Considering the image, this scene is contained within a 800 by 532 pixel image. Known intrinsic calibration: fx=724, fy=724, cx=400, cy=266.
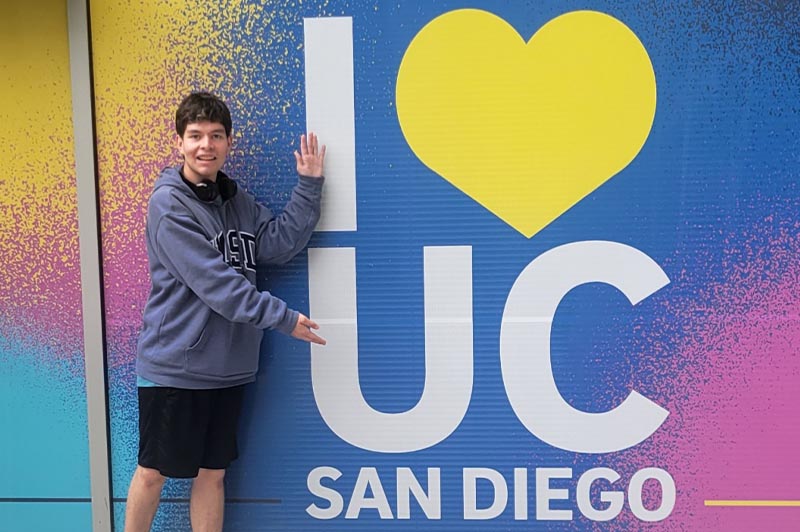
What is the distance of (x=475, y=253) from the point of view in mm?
2039

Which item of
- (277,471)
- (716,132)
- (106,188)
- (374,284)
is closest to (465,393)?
(374,284)

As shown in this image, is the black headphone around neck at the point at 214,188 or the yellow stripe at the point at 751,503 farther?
the yellow stripe at the point at 751,503

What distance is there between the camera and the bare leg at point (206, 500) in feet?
6.64

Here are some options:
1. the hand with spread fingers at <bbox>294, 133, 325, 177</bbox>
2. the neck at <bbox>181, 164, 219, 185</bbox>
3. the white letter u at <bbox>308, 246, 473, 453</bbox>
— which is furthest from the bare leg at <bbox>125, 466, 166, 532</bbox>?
the hand with spread fingers at <bbox>294, 133, 325, 177</bbox>

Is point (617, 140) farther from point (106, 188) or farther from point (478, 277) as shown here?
point (106, 188)

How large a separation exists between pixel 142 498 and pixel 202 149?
946 millimetres

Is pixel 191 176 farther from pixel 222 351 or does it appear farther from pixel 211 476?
pixel 211 476

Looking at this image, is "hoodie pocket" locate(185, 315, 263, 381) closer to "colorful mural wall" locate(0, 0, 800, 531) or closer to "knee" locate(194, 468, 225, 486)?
"colorful mural wall" locate(0, 0, 800, 531)

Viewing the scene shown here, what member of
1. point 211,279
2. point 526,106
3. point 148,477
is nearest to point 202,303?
point 211,279

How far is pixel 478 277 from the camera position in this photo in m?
2.04

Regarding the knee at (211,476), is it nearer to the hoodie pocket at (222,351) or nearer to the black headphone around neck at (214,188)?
the hoodie pocket at (222,351)

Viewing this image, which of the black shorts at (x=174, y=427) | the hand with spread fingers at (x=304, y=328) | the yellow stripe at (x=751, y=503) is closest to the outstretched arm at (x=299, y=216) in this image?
the hand with spread fingers at (x=304, y=328)

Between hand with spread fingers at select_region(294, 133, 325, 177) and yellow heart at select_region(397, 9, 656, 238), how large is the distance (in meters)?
0.25

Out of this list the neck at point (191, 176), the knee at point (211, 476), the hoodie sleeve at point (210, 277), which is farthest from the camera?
the knee at point (211, 476)
